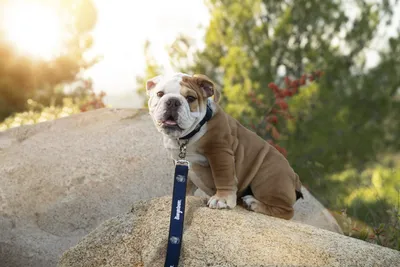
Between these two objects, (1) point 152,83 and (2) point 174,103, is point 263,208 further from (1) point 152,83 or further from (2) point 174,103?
(1) point 152,83

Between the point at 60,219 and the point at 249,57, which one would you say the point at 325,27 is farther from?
the point at 60,219

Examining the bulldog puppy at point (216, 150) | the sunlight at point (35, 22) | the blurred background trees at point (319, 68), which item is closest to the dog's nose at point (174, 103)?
the bulldog puppy at point (216, 150)

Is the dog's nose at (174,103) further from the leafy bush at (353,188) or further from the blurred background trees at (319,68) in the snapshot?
the blurred background trees at (319,68)

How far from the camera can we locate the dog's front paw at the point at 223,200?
3309mm

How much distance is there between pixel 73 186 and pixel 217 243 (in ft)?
8.43

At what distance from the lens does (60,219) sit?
4.94 m

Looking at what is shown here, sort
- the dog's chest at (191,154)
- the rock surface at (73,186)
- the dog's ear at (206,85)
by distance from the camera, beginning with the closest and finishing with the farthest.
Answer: the dog's ear at (206,85)
the dog's chest at (191,154)
the rock surface at (73,186)

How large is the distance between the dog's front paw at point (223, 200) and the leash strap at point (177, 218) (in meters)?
0.35

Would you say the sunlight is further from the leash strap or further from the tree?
the leash strap

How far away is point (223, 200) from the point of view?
334 cm

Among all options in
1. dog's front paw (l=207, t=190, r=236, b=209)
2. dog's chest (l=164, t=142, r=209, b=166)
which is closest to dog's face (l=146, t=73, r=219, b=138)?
dog's chest (l=164, t=142, r=209, b=166)

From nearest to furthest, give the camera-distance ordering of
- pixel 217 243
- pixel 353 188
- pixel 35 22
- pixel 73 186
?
pixel 217 243, pixel 73 186, pixel 353 188, pixel 35 22

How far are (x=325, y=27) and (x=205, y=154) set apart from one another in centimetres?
1011

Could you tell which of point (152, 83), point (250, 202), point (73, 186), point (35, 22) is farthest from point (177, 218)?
point (35, 22)
